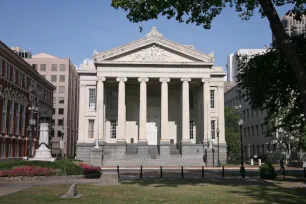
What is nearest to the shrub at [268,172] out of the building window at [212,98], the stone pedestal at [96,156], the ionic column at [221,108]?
the stone pedestal at [96,156]

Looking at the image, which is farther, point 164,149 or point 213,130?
point 213,130

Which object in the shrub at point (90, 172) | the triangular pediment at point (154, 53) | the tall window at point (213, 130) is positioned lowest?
the shrub at point (90, 172)

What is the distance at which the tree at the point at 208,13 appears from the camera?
46.5 feet

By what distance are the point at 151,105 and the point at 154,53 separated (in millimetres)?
9888

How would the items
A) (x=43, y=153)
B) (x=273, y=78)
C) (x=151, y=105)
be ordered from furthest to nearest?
(x=151, y=105), (x=43, y=153), (x=273, y=78)

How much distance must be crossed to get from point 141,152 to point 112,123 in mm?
9805

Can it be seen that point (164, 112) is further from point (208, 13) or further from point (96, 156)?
point (208, 13)

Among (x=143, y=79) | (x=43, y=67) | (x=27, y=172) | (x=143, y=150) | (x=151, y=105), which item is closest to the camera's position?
(x=27, y=172)

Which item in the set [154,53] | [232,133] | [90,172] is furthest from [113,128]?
[232,133]

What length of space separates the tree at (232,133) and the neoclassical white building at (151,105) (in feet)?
76.7

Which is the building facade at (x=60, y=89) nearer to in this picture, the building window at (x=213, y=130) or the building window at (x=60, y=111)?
the building window at (x=60, y=111)

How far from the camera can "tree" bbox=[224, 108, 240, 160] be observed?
80.8 m

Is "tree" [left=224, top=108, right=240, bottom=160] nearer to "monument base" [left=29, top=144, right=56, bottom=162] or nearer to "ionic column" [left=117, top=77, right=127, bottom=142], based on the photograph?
"ionic column" [left=117, top=77, right=127, bottom=142]

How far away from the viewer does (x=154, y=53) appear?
54.6m
